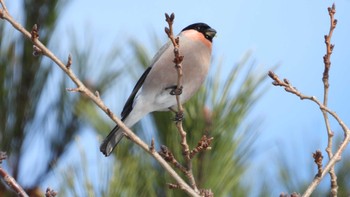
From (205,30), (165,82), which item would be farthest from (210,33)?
(165,82)

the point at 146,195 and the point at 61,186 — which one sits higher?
the point at 61,186

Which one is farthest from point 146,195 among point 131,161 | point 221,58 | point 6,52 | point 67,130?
point 6,52

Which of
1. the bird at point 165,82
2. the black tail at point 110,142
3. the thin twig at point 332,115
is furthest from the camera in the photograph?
the bird at point 165,82

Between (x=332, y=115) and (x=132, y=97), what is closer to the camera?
(x=332, y=115)

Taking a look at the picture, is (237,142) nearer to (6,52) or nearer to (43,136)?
(43,136)

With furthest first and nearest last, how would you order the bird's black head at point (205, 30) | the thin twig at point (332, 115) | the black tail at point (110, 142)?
the bird's black head at point (205, 30), the black tail at point (110, 142), the thin twig at point (332, 115)

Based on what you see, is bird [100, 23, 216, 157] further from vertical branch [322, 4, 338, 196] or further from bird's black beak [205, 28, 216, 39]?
vertical branch [322, 4, 338, 196]

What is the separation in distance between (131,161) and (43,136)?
2.08ft

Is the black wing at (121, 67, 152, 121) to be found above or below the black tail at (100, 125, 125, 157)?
above

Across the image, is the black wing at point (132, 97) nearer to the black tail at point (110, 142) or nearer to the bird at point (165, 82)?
the bird at point (165, 82)

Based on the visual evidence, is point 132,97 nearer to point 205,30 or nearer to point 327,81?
point 205,30

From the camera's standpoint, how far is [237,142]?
194 cm

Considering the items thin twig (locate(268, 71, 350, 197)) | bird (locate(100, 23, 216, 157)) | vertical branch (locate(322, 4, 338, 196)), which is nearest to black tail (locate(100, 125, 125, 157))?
bird (locate(100, 23, 216, 157))

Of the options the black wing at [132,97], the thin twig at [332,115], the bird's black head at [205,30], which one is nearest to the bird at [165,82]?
the black wing at [132,97]
